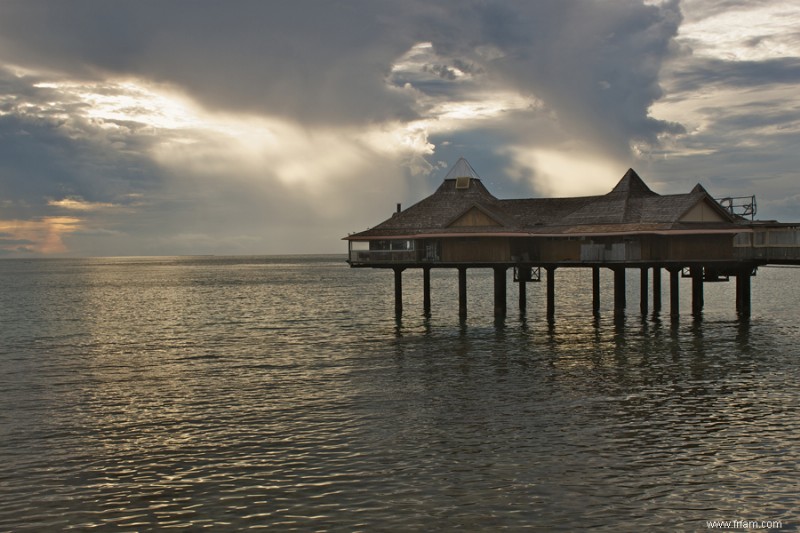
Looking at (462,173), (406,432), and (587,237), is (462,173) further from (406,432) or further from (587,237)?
(406,432)

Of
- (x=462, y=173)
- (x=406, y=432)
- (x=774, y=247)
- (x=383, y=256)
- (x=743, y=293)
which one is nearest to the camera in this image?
(x=406, y=432)

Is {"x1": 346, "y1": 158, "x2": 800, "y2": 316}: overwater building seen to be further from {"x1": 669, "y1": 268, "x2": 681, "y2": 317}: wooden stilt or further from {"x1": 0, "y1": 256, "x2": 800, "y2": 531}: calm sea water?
{"x1": 0, "y1": 256, "x2": 800, "y2": 531}: calm sea water

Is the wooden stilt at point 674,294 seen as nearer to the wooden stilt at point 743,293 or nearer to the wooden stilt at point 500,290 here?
the wooden stilt at point 743,293

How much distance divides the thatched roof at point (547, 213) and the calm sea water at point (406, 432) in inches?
283

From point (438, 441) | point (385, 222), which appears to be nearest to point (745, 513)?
point (438, 441)

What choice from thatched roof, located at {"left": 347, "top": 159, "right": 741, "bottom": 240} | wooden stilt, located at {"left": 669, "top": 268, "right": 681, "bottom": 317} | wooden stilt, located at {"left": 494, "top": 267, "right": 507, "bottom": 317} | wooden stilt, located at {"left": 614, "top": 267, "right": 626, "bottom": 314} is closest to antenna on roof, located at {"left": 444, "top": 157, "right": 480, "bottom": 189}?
thatched roof, located at {"left": 347, "top": 159, "right": 741, "bottom": 240}

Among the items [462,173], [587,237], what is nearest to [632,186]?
[587,237]

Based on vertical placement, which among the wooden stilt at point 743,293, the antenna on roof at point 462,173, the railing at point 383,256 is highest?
the antenna on roof at point 462,173

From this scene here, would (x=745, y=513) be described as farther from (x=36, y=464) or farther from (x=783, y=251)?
(x=783, y=251)

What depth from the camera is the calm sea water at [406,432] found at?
53.4ft

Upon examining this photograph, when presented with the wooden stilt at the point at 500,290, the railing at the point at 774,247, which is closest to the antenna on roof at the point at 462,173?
the wooden stilt at the point at 500,290

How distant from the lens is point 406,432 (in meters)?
22.6

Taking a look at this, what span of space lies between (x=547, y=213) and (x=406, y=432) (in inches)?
1358

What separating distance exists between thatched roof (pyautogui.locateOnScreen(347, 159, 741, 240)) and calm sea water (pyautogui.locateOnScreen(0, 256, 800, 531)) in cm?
719
